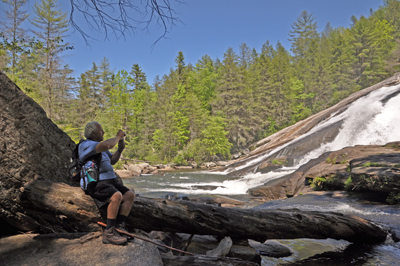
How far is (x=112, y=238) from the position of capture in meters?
3.07

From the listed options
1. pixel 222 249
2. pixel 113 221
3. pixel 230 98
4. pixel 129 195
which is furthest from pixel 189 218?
pixel 230 98

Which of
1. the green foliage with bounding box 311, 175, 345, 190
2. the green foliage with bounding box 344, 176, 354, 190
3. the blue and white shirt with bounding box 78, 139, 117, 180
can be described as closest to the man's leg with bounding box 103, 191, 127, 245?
the blue and white shirt with bounding box 78, 139, 117, 180

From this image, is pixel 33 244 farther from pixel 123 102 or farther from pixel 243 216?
pixel 123 102

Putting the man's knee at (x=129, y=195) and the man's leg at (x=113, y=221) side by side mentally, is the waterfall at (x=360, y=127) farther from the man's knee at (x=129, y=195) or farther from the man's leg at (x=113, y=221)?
the man's leg at (x=113, y=221)

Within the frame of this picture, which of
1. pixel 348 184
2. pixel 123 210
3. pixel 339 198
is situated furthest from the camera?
pixel 348 184

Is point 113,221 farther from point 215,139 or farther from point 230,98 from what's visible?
point 230,98

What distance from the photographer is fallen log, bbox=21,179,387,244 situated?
11.0 ft

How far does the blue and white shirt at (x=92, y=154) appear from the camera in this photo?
3023mm

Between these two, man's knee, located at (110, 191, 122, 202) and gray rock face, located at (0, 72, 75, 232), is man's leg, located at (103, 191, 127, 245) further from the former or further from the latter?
gray rock face, located at (0, 72, 75, 232)

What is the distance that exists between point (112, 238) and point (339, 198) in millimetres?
9940

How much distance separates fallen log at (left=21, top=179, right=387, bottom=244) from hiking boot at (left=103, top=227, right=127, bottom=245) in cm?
35

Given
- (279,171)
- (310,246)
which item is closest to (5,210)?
(310,246)

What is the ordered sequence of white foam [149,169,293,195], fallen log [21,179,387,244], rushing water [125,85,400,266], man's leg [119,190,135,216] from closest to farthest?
man's leg [119,190,135,216] → fallen log [21,179,387,244] → rushing water [125,85,400,266] → white foam [149,169,293,195]

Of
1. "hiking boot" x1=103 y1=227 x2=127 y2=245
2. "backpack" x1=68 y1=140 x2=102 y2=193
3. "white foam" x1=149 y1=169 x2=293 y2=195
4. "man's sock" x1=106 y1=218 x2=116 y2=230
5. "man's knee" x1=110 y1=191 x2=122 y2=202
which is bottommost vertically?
"white foam" x1=149 y1=169 x2=293 y2=195
